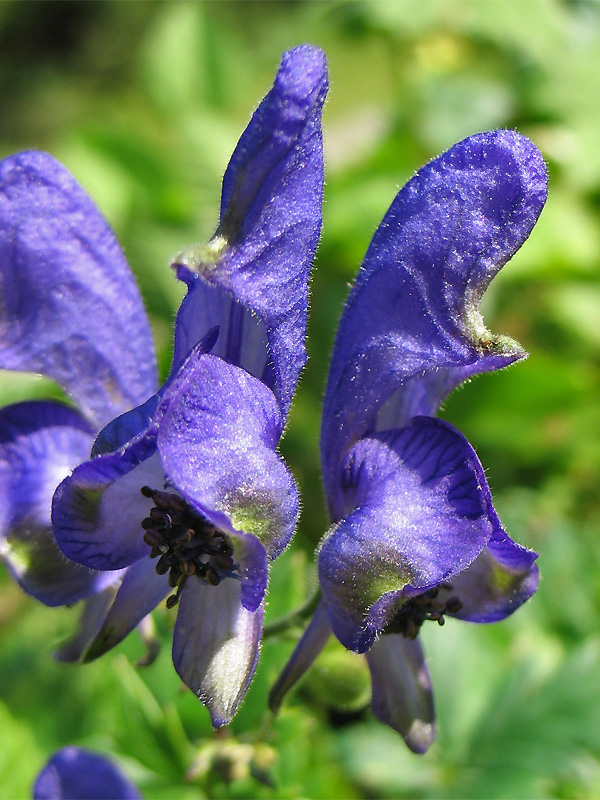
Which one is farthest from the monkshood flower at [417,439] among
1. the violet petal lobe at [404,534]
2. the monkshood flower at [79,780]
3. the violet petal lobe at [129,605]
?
the monkshood flower at [79,780]

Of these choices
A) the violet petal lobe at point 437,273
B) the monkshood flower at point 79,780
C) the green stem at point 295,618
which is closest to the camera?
the violet petal lobe at point 437,273

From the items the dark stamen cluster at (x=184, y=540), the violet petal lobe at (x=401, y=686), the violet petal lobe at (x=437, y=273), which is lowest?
the violet petal lobe at (x=401, y=686)

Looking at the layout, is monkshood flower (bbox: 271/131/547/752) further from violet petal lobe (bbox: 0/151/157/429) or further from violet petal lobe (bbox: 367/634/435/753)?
violet petal lobe (bbox: 0/151/157/429)

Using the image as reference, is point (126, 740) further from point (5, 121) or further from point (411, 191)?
point (5, 121)

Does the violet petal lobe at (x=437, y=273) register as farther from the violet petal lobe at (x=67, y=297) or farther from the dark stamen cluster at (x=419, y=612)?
Answer: the violet petal lobe at (x=67, y=297)

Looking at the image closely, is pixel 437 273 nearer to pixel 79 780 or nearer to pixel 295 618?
pixel 295 618

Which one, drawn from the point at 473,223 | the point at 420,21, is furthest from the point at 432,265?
the point at 420,21

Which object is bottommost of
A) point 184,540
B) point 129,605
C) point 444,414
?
point 444,414

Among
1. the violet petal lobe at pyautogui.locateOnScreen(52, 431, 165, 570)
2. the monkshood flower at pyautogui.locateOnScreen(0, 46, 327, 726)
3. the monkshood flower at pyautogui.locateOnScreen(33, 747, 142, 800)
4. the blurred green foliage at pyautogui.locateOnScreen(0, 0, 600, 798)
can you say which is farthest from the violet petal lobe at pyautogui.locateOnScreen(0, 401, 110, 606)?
the monkshood flower at pyautogui.locateOnScreen(33, 747, 142, 800)

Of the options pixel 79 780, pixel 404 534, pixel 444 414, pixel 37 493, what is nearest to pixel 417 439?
pixel 404 534
